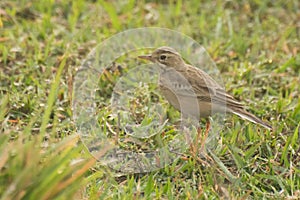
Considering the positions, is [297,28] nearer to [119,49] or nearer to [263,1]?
[263,1]

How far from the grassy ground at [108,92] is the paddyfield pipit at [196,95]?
0.21m

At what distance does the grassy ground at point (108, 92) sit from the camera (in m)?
4.79

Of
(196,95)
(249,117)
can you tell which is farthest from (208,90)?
(249,117)

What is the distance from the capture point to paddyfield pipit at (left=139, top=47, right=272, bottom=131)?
22.5ft

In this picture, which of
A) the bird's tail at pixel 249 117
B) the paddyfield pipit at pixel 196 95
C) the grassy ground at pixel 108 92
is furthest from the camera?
the paddyfield pipit at pixel 196 95

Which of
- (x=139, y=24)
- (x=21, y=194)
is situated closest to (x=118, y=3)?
(x=139, y=24)

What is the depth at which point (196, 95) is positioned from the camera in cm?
695

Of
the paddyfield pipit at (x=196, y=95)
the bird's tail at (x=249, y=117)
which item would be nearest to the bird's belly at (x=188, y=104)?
the paddyfield pipit at (x=196, y=95)

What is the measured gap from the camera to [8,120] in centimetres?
673

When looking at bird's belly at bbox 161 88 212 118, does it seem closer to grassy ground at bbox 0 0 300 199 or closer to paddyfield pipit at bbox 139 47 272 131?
paddyfield pipit at bbox 139 47 272 131

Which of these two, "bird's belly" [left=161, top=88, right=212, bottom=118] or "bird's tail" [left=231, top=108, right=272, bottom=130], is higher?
"bird's belly" [left=161, top=88, right=212, bottom=118]

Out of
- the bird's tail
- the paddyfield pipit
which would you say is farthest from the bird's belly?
the bird's tail

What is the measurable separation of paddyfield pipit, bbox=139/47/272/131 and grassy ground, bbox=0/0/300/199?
212 millimetres

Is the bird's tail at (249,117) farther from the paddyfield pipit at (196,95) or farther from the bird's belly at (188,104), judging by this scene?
the bird's belly at (188,104)
